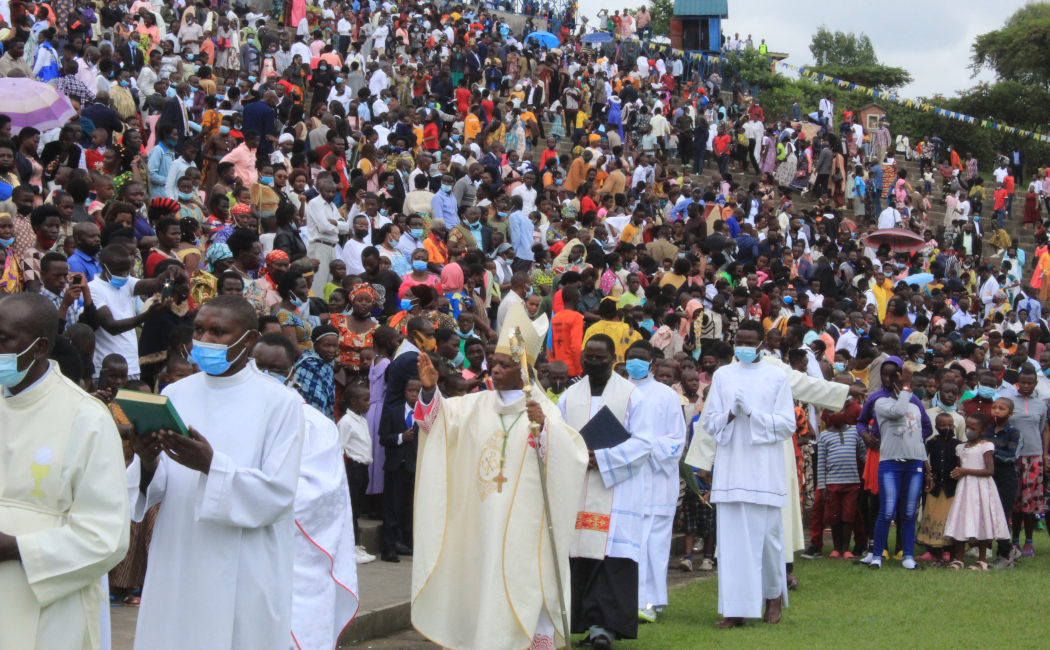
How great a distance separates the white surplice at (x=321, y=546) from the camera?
6012 mm

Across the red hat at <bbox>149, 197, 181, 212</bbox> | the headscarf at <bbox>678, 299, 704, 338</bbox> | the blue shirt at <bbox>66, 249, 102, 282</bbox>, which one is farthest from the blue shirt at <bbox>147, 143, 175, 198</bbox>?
the headscarf at <bbox>678, 299, 704, 338</bbox>

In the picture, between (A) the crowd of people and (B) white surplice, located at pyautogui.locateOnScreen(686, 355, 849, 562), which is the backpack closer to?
(A) the crowd of people

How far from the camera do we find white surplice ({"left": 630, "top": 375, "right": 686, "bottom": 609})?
888cm

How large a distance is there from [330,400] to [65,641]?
5635 millimetres

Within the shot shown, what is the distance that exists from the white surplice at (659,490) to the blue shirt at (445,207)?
8.06 metres

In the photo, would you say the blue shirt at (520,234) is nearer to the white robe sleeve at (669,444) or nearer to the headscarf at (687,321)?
the headscarf at (687,321)

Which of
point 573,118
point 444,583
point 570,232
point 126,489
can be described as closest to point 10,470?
point 126,489

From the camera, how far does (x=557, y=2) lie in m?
41.9

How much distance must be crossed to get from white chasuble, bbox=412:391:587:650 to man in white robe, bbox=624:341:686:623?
4.70 ft

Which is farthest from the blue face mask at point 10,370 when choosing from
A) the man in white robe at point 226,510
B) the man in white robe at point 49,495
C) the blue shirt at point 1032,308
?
the blue shirt at point 1032,308

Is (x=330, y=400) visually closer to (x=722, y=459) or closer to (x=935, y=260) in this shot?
(x=722, y=459)

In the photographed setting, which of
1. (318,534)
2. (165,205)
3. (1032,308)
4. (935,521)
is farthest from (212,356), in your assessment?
(1032,308)

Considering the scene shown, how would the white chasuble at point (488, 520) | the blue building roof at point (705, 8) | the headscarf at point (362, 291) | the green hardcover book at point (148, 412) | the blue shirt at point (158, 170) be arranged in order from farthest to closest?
the blue building roof at point (705, 8), the blue shirt at point (158, 170), the headscarf at point (362, 291), the white chasuble at point (488, 520), the green hardcover book at point (148, 412)

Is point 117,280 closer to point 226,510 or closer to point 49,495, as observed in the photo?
point 226,510
